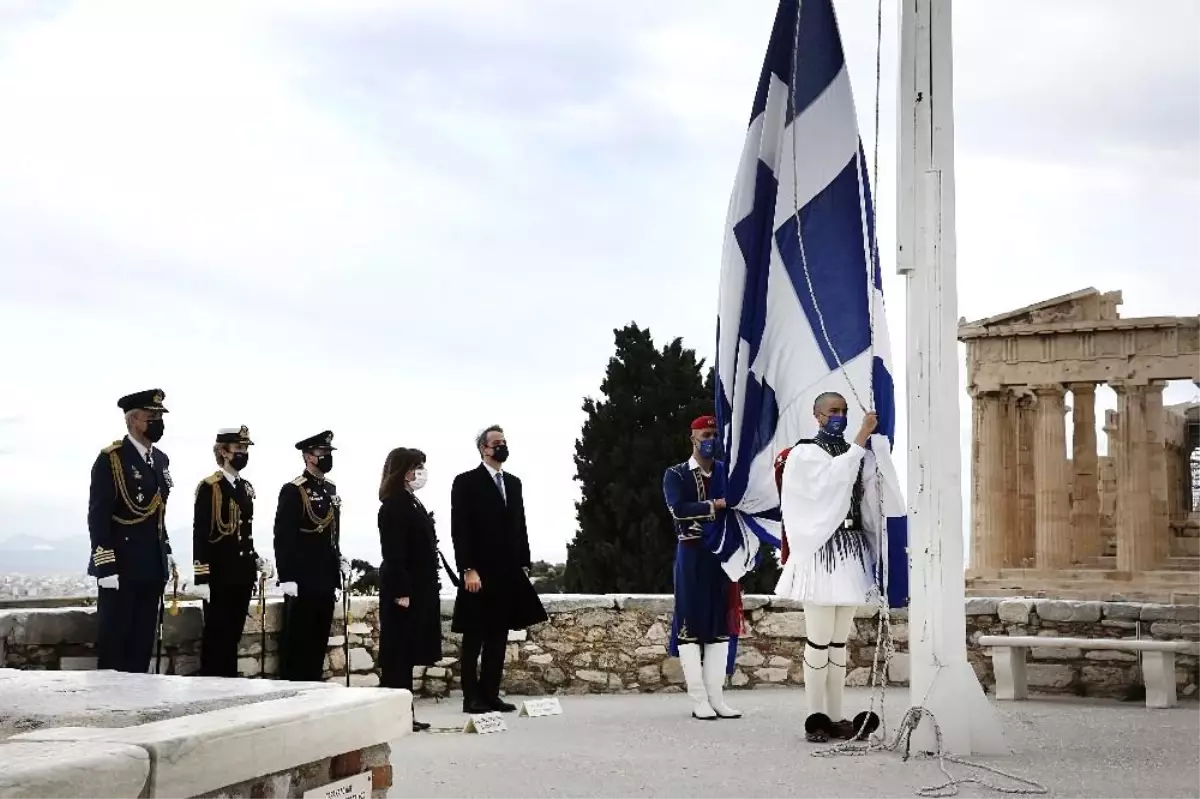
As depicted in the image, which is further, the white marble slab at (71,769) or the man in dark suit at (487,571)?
the man in dark suit at (487,571)

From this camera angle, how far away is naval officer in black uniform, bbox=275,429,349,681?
7.96m

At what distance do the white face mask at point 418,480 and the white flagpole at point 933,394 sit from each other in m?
3.22

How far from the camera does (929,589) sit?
6332 mm

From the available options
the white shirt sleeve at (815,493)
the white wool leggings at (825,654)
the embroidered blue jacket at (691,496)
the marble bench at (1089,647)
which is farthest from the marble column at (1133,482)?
the white shirt sleeve at (815,493)

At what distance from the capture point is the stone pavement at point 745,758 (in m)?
5.55

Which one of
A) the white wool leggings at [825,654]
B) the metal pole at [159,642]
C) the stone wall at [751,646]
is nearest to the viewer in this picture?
the white wool leggings at [825,654]

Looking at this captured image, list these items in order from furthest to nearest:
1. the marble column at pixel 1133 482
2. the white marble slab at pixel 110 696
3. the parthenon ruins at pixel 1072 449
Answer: the marble column at pixel 1133 482, the parthenon ruins at pixel 1072 449, the white marble slab at pixel 110 696

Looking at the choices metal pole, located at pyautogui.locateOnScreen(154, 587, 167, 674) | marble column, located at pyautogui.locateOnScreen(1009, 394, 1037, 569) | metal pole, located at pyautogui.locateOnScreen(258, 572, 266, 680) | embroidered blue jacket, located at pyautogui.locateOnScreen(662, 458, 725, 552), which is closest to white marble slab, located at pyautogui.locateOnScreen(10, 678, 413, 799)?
metal pole, located at pyautogui.locateOnScreen(154, 587, 167, 674)

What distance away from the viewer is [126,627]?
6.81 metres

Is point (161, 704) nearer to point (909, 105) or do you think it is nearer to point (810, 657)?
point (810, 657)

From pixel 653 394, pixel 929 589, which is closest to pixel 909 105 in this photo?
pixel 929 589

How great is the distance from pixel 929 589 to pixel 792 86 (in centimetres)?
304

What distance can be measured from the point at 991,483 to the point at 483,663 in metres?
28.5

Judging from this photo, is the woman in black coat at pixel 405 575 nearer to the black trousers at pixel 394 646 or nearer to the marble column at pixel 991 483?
the black trousers at pixel 394 646
